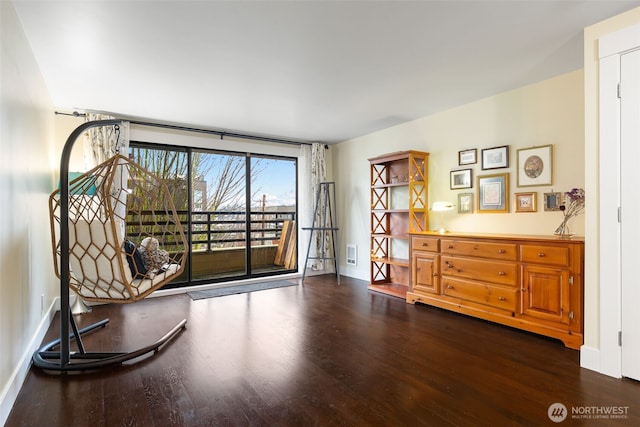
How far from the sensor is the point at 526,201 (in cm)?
336

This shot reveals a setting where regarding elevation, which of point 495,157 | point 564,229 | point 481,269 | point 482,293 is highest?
point 495,157

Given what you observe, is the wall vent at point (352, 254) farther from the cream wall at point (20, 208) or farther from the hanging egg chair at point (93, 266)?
the cream wall at point (20, 208)

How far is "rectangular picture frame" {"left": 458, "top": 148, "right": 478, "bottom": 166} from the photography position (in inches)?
152

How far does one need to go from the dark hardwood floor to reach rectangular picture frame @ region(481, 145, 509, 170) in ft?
5.58

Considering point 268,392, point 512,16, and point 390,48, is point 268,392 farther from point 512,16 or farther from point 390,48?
point 512,16

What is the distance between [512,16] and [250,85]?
7.45 feet

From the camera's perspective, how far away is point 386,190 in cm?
509

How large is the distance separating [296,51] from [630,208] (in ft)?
8.56

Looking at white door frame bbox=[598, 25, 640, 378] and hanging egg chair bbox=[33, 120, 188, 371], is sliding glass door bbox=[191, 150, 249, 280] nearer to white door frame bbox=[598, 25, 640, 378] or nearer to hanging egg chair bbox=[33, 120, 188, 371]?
hanging egg chair bbox=[33, 120, 188, 371]

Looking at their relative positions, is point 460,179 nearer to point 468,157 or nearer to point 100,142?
point 468,157

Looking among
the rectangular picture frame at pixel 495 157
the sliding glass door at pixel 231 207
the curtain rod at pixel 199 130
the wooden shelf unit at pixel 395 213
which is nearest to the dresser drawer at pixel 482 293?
the wooden shelf unit at pixel 395 213

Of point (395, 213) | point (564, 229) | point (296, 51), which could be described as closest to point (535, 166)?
point (564, 229)

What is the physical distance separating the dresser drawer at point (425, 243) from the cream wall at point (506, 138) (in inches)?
18.1

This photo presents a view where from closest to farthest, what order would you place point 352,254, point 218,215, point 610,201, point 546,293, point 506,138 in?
1. point 610,201
2. point 546,293
3. point 506,138
4. point 218,215
5. point 352,254
